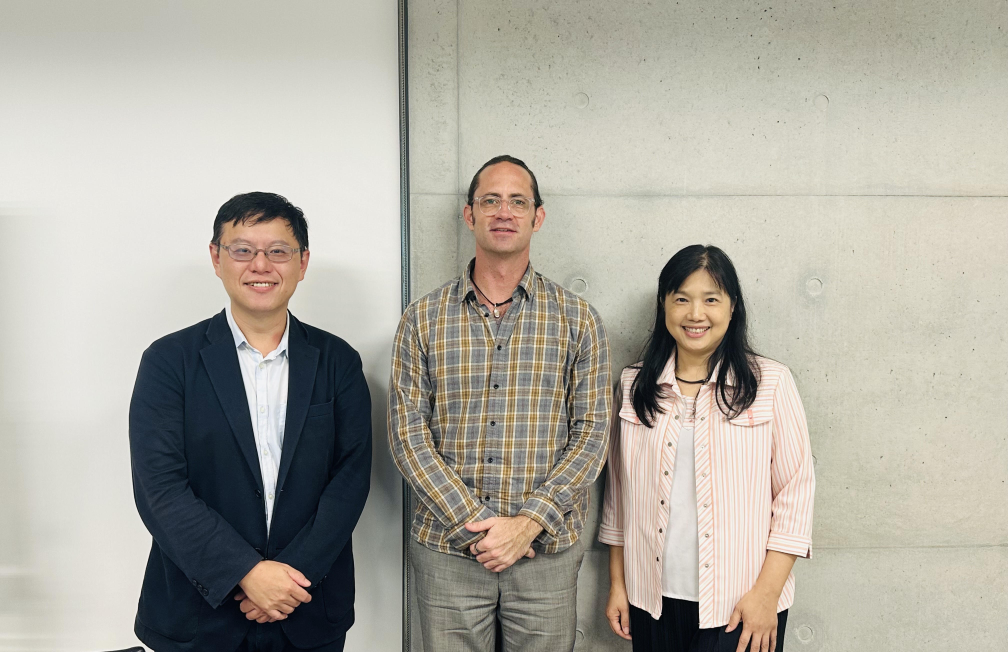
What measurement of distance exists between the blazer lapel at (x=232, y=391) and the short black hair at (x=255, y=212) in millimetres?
308

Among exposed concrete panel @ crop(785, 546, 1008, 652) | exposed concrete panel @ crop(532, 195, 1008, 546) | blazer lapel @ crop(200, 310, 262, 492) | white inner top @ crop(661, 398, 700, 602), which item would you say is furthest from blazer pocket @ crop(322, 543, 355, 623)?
exposed concrete panel @ crop(785, 546, 1008, 652)

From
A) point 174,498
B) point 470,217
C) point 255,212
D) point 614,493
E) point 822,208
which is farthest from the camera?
point 822,208

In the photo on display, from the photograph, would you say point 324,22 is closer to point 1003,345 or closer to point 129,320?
point 129,320

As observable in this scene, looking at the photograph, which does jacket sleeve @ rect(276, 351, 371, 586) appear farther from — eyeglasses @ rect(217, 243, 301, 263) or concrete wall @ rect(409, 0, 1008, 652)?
concrete wall @ rect(409, 0, 1008, 652)

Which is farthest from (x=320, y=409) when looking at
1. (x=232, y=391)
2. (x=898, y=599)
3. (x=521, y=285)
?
(x=898, y=599)

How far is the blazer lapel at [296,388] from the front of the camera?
6.04 ft

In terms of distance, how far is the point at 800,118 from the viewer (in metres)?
2.43

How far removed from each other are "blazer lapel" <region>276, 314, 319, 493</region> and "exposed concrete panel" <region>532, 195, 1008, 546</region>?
2.96 ft

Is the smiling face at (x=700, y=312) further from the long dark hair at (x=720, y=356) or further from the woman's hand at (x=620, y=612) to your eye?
the woman's hand at (x=620, y=612)

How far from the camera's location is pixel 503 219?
6.48 feet

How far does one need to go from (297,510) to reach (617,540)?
1.02 metres

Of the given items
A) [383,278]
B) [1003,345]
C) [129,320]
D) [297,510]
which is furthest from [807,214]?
[129,320]

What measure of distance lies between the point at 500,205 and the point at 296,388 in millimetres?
798

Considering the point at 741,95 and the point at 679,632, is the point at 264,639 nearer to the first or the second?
the point at 679,632
